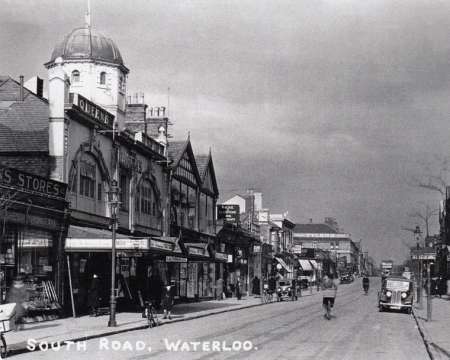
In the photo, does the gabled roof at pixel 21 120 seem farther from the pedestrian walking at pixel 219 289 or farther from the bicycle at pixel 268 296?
the bicycle at pixel 268 296

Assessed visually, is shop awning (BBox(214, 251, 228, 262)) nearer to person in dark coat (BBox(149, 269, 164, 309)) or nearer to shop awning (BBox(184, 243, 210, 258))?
shop awning (BBox(184, 243, 210, 258))

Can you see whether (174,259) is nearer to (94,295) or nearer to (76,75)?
(94,295)

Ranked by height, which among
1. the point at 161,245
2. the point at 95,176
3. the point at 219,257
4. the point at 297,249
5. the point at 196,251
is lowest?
the point at 219,257

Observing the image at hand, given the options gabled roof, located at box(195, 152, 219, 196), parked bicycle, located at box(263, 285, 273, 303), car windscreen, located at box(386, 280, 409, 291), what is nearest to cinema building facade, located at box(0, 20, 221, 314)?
gabled roof, located at box(195, 152, 219, 196)

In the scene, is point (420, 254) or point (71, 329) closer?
point (71, 329)

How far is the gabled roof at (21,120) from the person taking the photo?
97.2ft

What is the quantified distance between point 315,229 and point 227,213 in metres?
131

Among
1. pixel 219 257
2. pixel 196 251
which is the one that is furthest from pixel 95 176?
pixel 219 257

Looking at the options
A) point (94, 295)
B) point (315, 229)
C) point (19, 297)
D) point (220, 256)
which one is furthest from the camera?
point (315, 229)

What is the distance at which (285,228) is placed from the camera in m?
95.1

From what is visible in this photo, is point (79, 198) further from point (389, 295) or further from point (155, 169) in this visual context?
point (389, 295)

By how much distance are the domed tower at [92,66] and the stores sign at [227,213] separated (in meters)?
18.9

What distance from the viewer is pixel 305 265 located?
105 m

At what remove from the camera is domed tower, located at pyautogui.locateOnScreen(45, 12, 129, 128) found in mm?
38250
